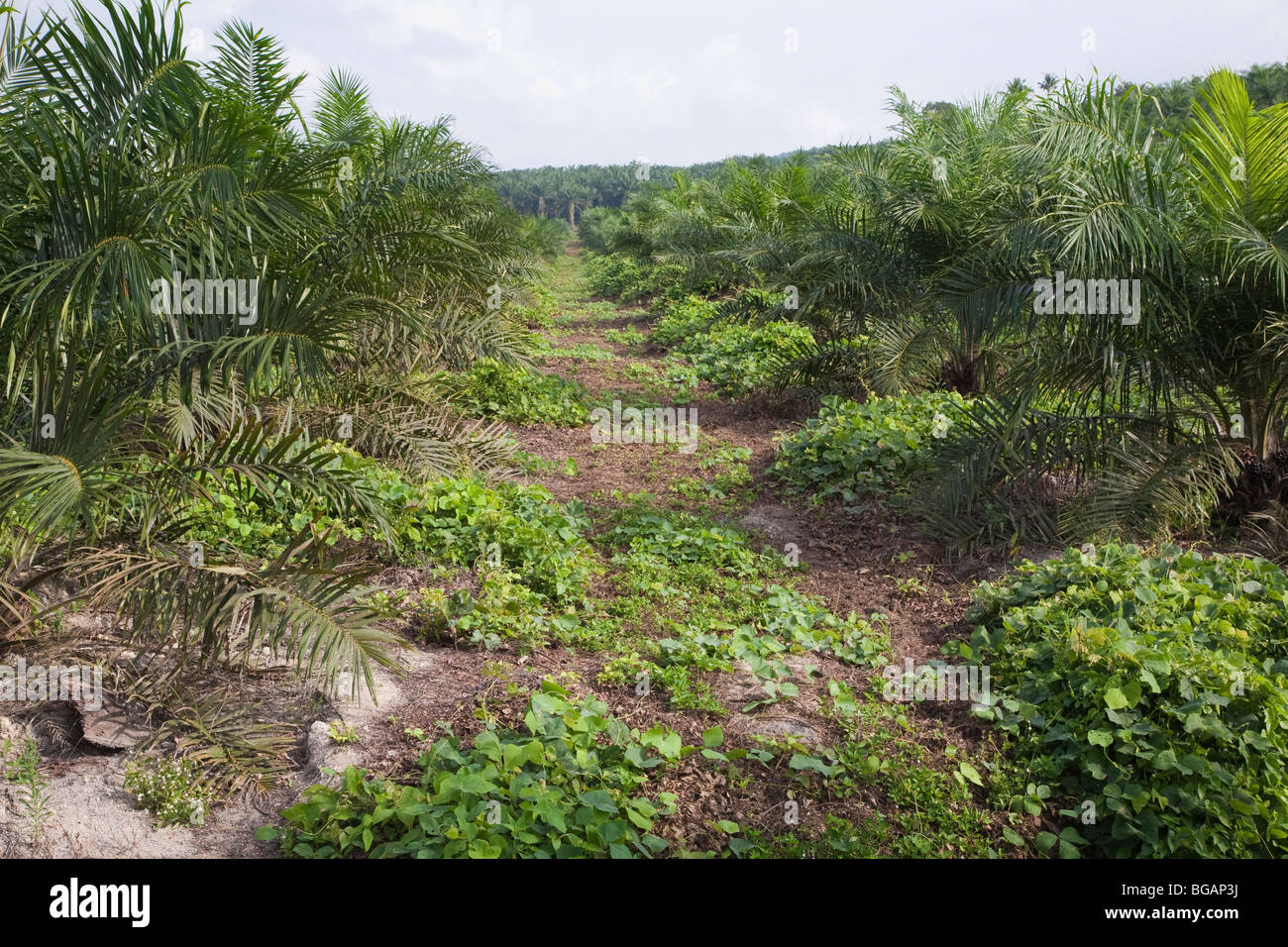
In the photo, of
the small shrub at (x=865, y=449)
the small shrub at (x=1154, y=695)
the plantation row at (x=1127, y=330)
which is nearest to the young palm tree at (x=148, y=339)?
the small shrub at (x=1154, y=695)

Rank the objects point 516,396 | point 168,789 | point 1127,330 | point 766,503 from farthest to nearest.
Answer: point 516,396, point 766,503, point 1127,330, point 168,789

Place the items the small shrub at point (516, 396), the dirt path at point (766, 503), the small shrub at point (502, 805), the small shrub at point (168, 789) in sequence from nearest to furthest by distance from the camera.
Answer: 1. the small shrub at point (502, 805)
2. the small shrub at point (168, 789)
3. the dirt path at point (766, 503)
4. the small shrub at point (516, 396)

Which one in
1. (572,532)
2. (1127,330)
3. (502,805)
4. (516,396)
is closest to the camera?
(502,805)

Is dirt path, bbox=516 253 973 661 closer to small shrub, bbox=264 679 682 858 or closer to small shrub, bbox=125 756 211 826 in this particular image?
small shrub, bbox=264 679 682 858

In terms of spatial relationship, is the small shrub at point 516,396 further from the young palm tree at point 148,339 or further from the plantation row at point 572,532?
the young palm tree at point 148,339

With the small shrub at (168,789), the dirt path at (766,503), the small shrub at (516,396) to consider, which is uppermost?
the small shrub at (516,396)

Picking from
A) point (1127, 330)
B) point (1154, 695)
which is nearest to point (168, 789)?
point (1154, 695)

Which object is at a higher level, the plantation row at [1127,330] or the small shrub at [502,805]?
the plantation row at [1127,330]

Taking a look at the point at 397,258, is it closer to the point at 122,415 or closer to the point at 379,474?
the point at 379,474

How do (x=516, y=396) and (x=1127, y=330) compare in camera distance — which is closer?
(x=1127, y=330)

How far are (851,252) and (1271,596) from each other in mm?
5445

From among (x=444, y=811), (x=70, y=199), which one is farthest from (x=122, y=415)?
(x=444, y=811)

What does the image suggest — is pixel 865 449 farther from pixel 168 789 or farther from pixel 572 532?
pixel 168 789
